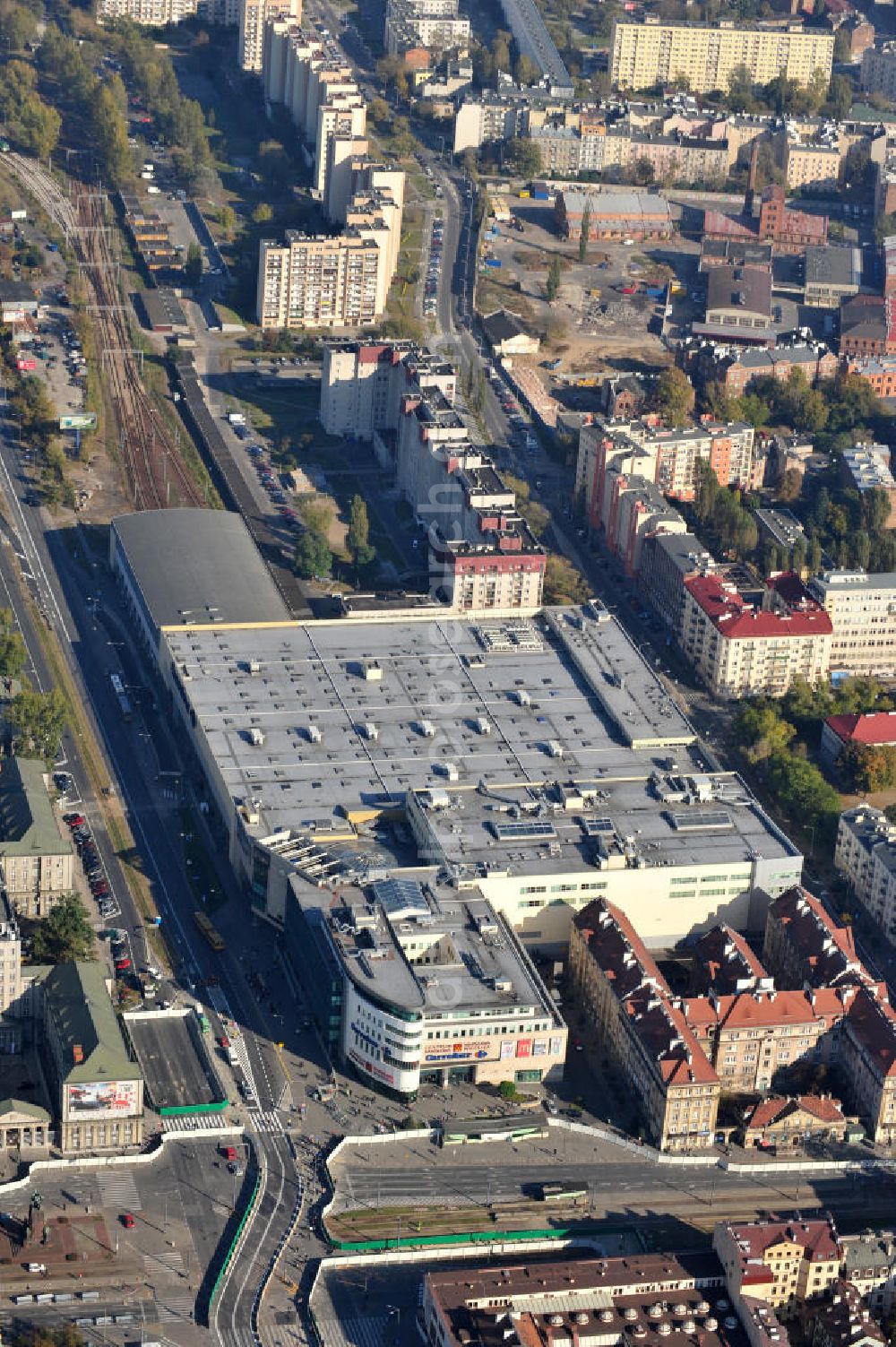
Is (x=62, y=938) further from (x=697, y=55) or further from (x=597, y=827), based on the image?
(x=697, y=55)

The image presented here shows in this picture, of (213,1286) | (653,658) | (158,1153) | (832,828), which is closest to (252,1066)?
(158,1153)

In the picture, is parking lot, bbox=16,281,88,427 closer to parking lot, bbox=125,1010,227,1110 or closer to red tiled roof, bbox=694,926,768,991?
parking lot, bbox=125,1010,227,1110

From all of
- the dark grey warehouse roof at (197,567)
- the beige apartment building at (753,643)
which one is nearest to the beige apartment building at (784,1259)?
the beige apartment building at (753,643)

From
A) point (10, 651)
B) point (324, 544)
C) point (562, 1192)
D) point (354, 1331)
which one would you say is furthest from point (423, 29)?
point (354, 1331)

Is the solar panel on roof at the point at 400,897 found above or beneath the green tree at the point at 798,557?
above

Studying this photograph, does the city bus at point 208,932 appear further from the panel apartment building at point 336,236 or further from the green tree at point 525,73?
the green tree at point 525,73

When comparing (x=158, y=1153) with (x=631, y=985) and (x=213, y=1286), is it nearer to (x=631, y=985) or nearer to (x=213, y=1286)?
(x=213, y=1286)
